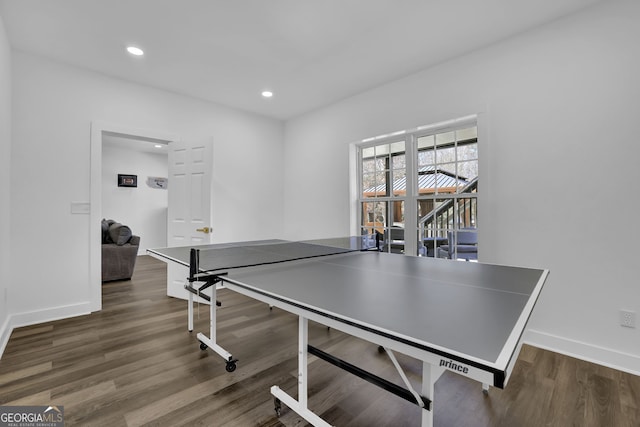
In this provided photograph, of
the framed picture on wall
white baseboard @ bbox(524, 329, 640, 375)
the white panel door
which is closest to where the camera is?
white baseboard @ bbox(524, 329, 640, 375)

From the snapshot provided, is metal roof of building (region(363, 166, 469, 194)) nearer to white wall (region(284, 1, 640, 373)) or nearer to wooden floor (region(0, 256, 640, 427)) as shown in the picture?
white wall (region(284, 1, 640, 373))

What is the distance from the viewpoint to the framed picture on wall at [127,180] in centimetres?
715

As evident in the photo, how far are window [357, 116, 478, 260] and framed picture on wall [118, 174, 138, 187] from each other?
609cm

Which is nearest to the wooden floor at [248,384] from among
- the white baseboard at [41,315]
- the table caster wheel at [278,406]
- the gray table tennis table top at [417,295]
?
the table caster wheel at [278,406]

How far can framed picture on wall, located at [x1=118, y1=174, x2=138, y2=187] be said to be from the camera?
7.15 meters

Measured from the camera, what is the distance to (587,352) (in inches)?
91.4

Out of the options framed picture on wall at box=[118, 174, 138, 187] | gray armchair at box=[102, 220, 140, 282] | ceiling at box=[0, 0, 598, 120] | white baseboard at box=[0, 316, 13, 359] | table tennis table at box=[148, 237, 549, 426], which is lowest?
white baseboard at box=[0, 316, 13, 359]

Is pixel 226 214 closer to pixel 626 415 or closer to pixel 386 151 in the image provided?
pixel 386 151

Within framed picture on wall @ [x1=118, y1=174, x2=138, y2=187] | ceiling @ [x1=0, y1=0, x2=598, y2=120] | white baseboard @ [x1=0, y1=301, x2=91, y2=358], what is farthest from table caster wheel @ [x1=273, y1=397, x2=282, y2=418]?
framed picture on wall @ [x1=118, y1=174, x2=138, y2=187]

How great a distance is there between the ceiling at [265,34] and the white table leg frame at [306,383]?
2.44m

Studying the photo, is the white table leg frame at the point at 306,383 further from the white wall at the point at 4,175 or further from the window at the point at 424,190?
the white wall at the point at 4,175

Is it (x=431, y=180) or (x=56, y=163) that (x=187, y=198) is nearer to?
(x=56, y=163)

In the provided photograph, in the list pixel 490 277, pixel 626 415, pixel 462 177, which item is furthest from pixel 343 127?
pixel 626 415

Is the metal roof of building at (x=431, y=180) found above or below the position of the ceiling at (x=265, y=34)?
below
